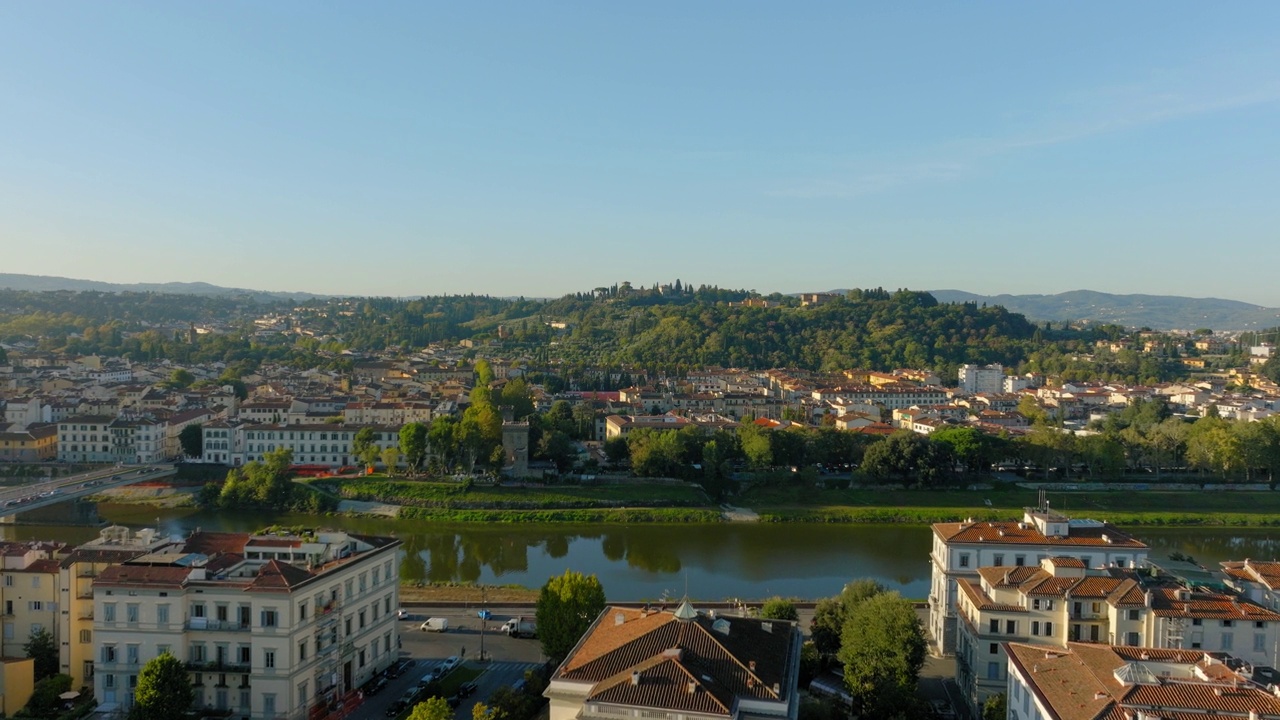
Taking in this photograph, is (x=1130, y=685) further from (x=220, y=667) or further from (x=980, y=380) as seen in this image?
(x=980, y=380)

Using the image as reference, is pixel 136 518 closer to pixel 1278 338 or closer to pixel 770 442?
pixel 770 442

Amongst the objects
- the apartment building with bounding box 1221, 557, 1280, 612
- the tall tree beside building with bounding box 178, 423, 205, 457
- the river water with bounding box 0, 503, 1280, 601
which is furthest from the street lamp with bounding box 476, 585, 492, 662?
the tall tree beside building with bounding box 178, 423, 205, 457

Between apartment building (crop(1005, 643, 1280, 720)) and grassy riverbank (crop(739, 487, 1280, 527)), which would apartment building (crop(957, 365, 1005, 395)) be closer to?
grassy riverbank (crop(739, 487, 1280, 527))

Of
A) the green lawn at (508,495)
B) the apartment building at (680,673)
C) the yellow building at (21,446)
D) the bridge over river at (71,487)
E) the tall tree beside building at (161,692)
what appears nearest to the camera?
the apartment building at (680,673)

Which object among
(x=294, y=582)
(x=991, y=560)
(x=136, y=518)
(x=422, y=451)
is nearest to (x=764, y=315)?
(x=422, y=451)

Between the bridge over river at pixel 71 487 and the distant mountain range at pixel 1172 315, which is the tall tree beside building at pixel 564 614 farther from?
the distant mountain range at pixel 1172 315

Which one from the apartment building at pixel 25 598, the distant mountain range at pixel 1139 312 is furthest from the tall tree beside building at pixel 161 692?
the distant mountain range at pixel 1139 312
